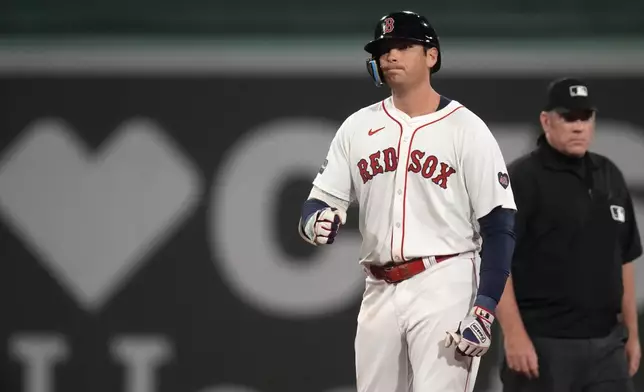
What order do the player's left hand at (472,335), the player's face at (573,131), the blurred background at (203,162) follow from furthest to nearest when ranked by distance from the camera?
the blurred background at (203,162)
the player's face at (573,131)
the player's left hand at (472,335)

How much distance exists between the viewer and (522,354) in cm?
340

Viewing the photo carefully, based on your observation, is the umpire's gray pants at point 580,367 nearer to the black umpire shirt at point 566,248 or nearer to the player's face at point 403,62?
the black umpire shirt at point 566,248

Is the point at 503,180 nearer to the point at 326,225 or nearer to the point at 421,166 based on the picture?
the point at 421,166

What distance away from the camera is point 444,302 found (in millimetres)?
2656

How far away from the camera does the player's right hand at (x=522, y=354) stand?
3395 mm

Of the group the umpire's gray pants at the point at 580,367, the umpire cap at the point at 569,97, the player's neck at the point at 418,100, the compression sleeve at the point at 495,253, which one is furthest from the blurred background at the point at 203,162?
the compression sleeve at the point at 495,253

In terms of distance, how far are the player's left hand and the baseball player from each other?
40mm

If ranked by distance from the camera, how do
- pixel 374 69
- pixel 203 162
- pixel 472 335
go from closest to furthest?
1. pixel 472 335
2. pixel 374 69
3. pixel 203 162

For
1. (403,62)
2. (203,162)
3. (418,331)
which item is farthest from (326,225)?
(203,162)

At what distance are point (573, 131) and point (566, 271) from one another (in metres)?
0.48

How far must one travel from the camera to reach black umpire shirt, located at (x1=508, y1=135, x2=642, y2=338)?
11.4 feet

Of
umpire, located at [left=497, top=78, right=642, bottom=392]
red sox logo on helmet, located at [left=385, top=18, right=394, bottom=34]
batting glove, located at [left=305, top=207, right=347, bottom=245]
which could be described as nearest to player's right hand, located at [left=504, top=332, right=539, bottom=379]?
umpire, located at [left=497, top=78, right=642, bottom=392]

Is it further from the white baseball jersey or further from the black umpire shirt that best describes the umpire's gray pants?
the white baseball jersey

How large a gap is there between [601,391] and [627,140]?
67.1 inches
